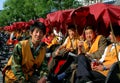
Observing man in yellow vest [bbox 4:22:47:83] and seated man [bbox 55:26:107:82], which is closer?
man in yellow vest [bbox 4:22:47:83]

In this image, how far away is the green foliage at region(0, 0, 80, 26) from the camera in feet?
162

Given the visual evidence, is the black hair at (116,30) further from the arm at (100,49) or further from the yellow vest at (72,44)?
the yellow vest at (72,44)

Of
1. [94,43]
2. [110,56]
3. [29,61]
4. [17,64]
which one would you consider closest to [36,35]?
[29,61]

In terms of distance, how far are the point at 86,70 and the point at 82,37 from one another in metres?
3.97

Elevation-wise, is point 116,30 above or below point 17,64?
below

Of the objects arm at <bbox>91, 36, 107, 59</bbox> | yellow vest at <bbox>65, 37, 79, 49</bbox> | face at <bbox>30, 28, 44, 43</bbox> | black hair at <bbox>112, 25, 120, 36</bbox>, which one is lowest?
yellow vest at <bbox>65, 37, 79, 49</bbox>

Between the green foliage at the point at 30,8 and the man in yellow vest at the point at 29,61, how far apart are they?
40.2 metres

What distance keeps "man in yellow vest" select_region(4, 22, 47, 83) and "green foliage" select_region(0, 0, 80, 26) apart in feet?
132

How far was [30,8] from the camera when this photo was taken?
6950cm

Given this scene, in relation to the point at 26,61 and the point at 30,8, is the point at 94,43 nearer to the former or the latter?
the point at 26,61

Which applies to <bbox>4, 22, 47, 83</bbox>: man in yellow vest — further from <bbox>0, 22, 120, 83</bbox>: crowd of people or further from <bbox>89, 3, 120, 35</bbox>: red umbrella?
<bbox>89, 3, 120, 35</bbox>: red umbrella

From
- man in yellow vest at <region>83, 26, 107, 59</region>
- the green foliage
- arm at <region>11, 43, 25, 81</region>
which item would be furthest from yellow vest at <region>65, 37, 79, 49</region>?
the green foliage

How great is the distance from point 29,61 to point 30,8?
63044 mm

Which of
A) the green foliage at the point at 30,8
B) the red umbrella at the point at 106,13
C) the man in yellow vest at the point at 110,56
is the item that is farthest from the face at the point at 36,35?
the green foliage at the point at 30,8
